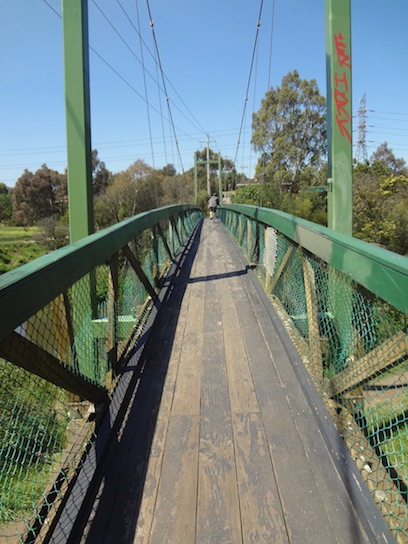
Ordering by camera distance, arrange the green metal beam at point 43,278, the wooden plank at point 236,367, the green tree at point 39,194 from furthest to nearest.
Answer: the green tree at point 39,194, the wooden plank at point 236,367, the green metal beam at point 43,278

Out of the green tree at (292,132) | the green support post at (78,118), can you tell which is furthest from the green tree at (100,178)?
the green support post at (78,118)

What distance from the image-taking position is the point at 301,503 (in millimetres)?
1371

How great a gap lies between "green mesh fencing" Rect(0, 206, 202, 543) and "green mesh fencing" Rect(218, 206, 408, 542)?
102 cm

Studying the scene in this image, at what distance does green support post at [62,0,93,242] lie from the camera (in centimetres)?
316

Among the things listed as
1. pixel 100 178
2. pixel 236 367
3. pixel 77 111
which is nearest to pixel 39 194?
pixel 100 178

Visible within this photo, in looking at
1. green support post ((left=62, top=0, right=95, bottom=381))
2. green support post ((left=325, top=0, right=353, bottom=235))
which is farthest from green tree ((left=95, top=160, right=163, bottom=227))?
green support post ((left=325, top=0, right=353, bottom=235))

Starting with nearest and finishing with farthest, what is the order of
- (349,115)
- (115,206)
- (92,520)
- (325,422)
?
(92,520), (325,422), (349,115), (115,206)

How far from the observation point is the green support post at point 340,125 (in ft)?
10.9

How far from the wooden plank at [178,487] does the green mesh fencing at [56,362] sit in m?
0.32

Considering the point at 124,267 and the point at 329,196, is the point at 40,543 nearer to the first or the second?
the point at 124,267

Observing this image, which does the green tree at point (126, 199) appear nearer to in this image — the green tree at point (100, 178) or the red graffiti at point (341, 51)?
the green tree at point (100, 178)

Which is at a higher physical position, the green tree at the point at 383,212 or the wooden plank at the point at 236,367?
the green tree at the point at 383,212

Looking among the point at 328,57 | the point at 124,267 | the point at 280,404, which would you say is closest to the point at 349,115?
the point at 328,57

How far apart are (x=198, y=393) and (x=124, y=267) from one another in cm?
116
